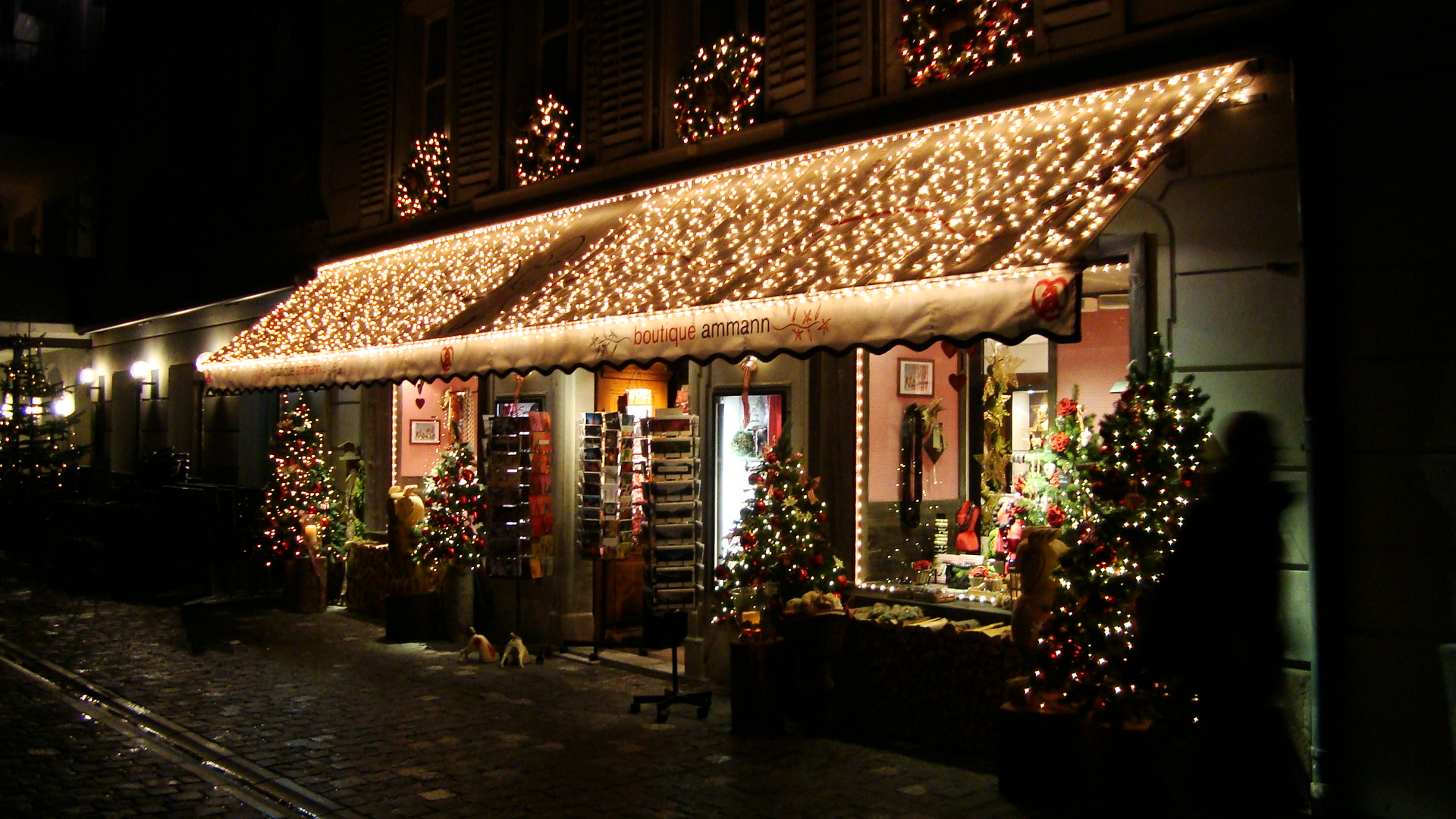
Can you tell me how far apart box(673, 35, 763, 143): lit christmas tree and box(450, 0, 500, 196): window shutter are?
318 cm

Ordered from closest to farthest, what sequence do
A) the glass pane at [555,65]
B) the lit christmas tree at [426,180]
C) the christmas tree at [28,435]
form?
the glass pane at [555,65] < the lit christmas tree at [426,180] < the christmas tree at [28,435]

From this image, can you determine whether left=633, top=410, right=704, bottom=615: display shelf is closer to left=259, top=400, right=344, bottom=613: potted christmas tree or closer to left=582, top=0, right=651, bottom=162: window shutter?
left=582, top=0, right=651, bottom=162: window shutter

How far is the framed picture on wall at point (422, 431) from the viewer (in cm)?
1400

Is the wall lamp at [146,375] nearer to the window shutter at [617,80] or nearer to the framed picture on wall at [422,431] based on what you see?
the framed picture on wall at [422,431]

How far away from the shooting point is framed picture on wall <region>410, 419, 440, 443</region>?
14000mm

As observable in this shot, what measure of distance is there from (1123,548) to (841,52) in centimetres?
470

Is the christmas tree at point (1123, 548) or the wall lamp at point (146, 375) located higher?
the wall lamp at point (146, 375)

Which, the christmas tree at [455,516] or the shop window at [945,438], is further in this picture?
the christmas tree at [455,516]

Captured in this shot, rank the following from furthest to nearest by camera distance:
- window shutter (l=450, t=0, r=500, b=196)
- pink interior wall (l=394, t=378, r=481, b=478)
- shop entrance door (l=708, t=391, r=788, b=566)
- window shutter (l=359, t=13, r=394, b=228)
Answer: window shutter (l=359, t=13, r=394, b=228) < pink interior wall (l=394, t=378, r=481, b=478) < window shutter (l=450, t=0, r=500, b=196) < shop entrance door (l=708, t=391, r=788, b=566)

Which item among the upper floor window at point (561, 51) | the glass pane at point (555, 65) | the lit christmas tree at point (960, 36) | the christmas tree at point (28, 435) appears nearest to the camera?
the lit christmas tree at point (960, 36)

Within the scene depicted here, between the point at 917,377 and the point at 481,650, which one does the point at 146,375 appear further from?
the point at 917,377

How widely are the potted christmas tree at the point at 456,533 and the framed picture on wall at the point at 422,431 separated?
6.19ft

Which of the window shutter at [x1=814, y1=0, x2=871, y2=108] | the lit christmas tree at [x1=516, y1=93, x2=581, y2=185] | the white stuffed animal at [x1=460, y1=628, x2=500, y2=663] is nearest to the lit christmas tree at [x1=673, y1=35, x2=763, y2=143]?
the window shutter at [x1=814, y1=0, x2=871, y2=108]

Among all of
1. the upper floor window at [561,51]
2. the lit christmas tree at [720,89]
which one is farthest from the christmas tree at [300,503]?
the lit christmas tree at [720,89]
